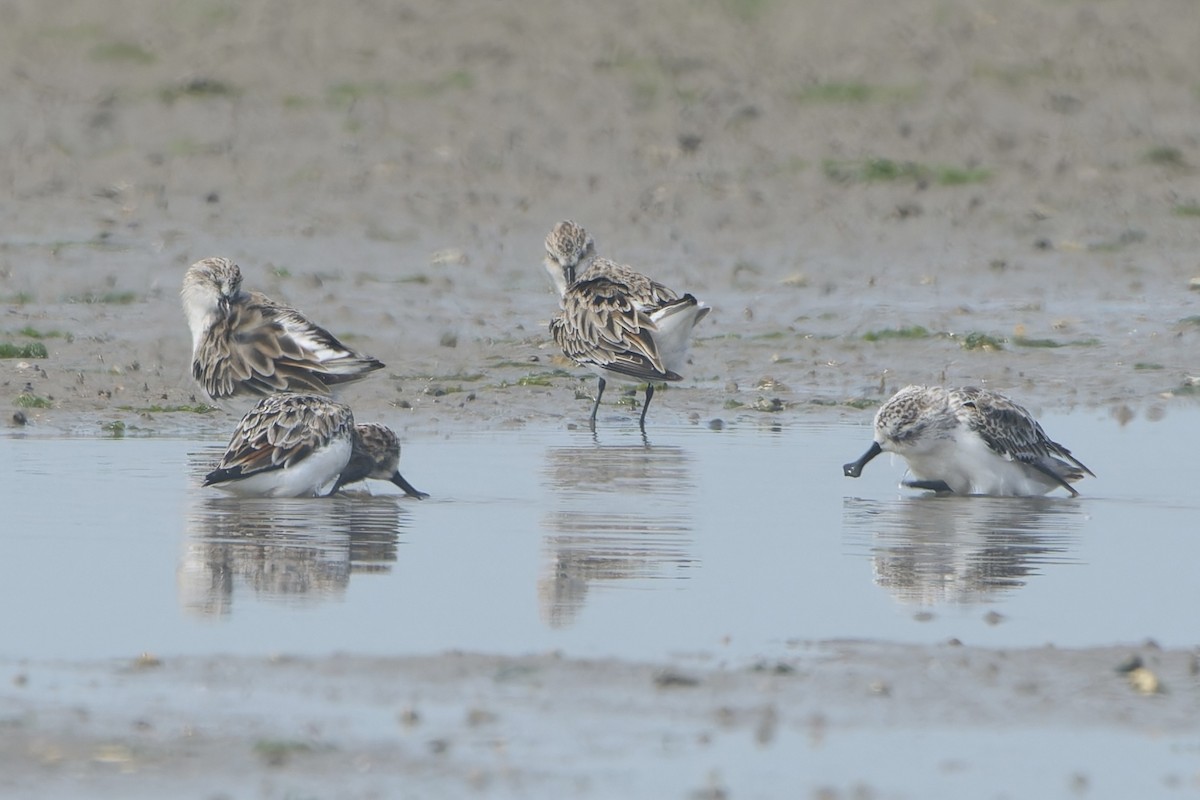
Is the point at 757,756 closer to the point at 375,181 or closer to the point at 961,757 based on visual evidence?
the point at 961,757

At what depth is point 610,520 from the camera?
977 cm

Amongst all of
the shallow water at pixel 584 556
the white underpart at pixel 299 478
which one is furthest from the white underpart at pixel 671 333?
the white underpart at pixel 299 478

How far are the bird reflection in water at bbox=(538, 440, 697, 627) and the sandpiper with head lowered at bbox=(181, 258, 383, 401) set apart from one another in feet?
4.37

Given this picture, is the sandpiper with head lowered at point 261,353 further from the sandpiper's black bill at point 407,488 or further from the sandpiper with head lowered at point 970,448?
the sandpiper with head lowered at point 970,448

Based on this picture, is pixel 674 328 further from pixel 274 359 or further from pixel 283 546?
pixel 283 546

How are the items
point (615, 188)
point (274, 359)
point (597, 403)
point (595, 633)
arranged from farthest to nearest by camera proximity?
point (615, 188) < point (597, 403) < point (274, 359) < point (595, 633)

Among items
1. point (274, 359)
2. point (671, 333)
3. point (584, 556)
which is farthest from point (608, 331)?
point (584, 556)

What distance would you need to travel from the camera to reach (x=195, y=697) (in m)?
6.54

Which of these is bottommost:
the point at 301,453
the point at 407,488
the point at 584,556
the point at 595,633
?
the point at 595,633

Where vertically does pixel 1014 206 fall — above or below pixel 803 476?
above

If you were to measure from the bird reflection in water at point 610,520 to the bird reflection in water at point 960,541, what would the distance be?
78cm

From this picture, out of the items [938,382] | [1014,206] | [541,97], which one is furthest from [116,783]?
[541,97]

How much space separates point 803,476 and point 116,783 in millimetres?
5891

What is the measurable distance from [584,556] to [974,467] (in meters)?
2.78
